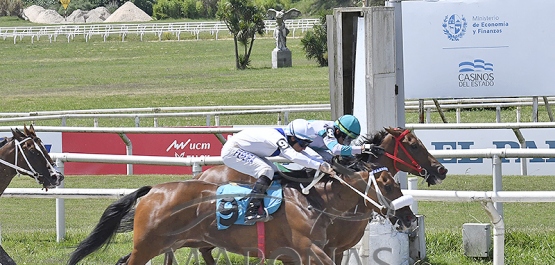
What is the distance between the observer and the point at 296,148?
6422mm

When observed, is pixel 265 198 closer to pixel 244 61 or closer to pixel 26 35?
pixel 244 61

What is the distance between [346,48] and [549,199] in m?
2.54

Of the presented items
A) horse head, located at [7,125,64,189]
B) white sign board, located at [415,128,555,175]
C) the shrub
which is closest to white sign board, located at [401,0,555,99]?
white sign board, located at [415,128,555,175]

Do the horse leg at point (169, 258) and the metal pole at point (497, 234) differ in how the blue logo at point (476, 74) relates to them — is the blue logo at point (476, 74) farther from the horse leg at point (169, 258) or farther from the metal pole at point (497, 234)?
the horse leg at point (169, 258)

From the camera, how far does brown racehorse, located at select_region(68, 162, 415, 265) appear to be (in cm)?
598

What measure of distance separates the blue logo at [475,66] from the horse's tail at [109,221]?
9063 millimetres

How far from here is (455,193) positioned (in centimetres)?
627

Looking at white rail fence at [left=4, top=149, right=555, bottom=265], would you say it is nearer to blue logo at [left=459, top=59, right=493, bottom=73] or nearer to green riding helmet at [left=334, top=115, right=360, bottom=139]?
green riding helmet at [left=334, top=115, right=360, bottom=139]

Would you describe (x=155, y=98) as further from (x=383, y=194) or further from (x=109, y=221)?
(x=383, y=194)

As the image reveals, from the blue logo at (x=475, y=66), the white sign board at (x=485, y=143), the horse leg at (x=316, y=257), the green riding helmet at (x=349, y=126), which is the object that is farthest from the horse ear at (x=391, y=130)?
the blue logo at (x=475, y=66)

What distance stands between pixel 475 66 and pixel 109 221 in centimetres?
928

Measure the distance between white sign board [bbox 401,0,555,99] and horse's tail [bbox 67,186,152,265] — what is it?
28.2 feet

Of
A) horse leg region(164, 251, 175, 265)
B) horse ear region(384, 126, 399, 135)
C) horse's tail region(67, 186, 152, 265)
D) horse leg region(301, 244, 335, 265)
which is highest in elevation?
horse ear region(384, 126, 399, 135)

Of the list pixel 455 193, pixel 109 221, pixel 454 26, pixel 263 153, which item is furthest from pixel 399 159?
pixel 454 26
